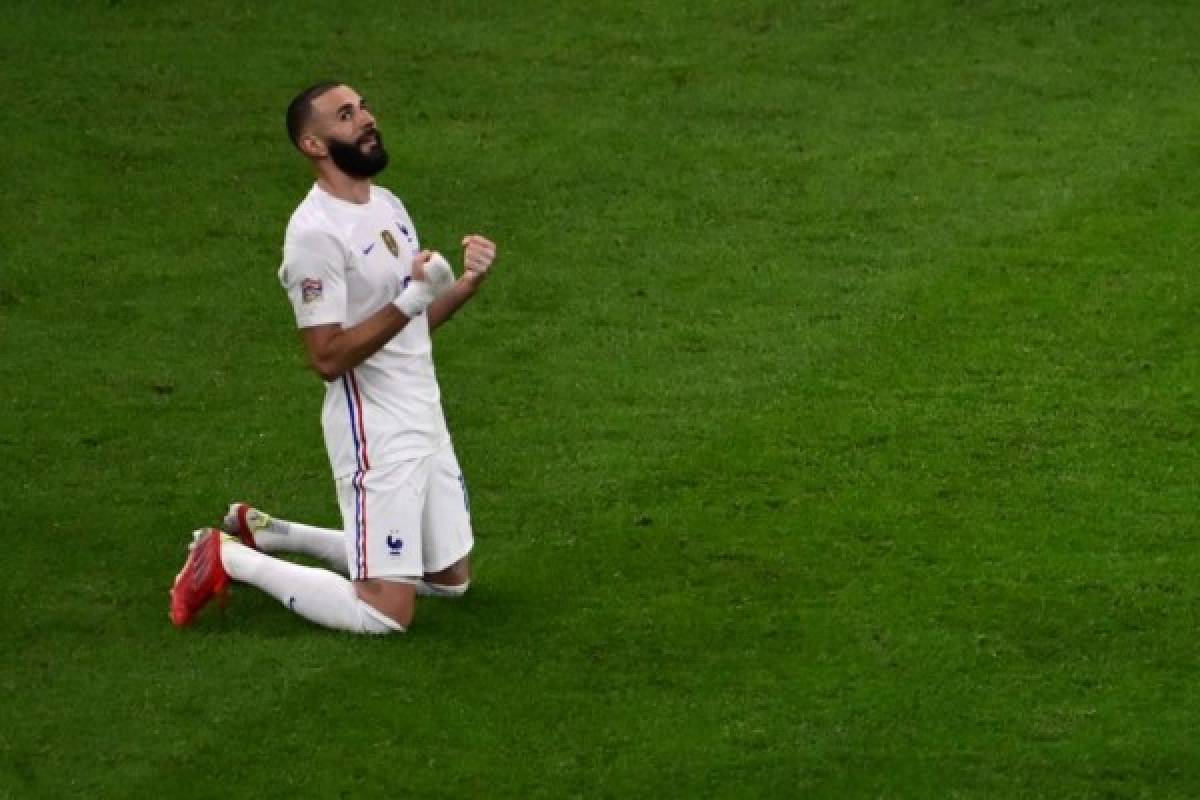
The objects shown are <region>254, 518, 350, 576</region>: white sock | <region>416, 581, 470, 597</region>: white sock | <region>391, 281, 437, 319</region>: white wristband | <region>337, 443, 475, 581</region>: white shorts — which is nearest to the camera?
<region>391, 281, 437, 319</region>: white wristband

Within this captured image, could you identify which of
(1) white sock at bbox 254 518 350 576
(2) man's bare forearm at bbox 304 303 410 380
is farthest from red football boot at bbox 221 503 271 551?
(2) man's bare forearm at bbox 304 303 410 380

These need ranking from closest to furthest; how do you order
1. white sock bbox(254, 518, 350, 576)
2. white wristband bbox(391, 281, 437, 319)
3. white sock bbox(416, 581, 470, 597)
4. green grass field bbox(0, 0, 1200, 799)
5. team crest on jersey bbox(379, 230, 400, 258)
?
1. green grass field bbox(0, 0, 1200, 799)
2. white wristband bbox(391, 281, 437, 319)
3. team crest on jersey bbox(379, 230, 400, 258)
4. white sock bbox(416, 581, 470, 597)
5. white sock bbox(254, 518, 350, 576)

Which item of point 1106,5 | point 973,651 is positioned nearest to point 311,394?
point 973,651

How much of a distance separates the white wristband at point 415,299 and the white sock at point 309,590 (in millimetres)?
960

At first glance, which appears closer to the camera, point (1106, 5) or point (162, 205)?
point (162, 205)

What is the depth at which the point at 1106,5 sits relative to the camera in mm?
14875

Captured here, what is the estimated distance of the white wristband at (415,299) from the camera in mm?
8359

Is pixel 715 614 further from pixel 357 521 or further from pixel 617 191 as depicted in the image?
pixel 617 191

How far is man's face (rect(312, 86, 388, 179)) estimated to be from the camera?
8633 mm

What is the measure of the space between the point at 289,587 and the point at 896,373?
321cm

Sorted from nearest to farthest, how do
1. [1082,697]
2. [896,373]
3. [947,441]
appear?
[1082,697], [947,441], [896,373]

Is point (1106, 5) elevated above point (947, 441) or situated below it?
above

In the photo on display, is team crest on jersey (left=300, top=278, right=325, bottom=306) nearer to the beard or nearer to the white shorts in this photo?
the beard

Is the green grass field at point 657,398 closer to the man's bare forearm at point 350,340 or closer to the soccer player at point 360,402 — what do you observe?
the soccer player at point 360,402
